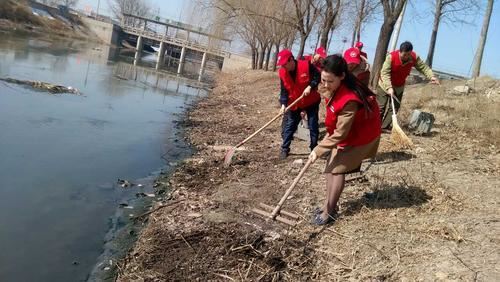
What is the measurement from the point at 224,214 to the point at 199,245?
0.74 meters

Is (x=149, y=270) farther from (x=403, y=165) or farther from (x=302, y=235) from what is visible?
(x=403, y=165)

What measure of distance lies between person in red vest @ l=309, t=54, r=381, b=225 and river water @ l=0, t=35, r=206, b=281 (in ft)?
8.22

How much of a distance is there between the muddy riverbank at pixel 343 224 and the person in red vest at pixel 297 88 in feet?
1.84

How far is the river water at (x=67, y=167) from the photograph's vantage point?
4.65 m

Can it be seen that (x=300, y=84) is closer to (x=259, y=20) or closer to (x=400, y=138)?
(x=400, y=138)

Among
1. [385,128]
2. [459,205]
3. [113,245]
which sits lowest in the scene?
[113,245]

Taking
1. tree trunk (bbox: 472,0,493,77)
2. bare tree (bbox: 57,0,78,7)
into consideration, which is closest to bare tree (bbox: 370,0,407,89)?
tree trunk (bbox: 472,0,493,77)

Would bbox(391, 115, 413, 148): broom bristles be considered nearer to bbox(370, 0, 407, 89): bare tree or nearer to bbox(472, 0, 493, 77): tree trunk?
bbox(370, 0, 407, 89): bare tree

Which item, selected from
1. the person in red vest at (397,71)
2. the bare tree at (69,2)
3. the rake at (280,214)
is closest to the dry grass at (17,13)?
the bare tree at (69,2)

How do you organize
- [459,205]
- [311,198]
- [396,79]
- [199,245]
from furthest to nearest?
[396,79] → [311,198] → [459,205] → [199,245]

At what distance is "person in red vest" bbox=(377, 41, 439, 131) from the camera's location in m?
6.95

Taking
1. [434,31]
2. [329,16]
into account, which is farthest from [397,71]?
[434,31]

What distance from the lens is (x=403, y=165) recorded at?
6.27 metres

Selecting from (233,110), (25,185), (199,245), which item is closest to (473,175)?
(199,245)
